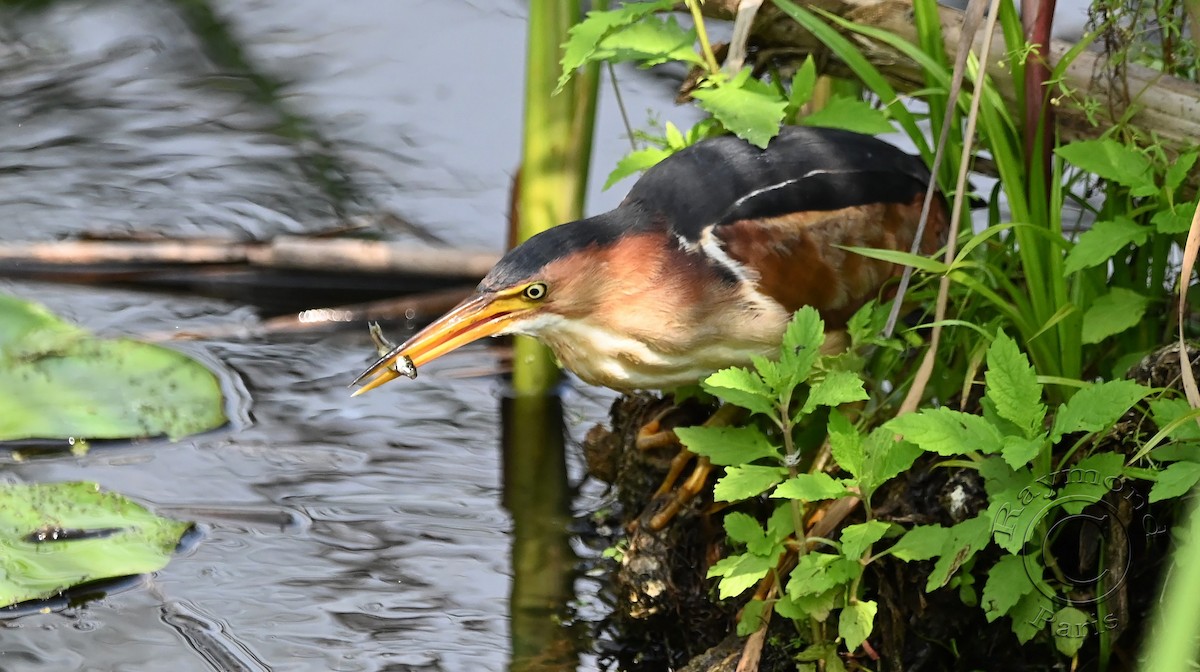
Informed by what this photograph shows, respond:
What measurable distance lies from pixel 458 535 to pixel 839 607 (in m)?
1.13

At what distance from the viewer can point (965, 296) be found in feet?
9.16

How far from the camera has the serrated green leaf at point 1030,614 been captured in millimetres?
2422

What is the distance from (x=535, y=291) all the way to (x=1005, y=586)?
986 mm

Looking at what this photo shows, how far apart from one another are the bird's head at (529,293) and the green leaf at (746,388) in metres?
0.36

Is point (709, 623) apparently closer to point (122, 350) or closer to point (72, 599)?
point (72, 599)

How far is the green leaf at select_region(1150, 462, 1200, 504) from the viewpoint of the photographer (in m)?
2.13

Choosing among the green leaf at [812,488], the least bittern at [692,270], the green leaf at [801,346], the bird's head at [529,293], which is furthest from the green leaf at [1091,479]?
the bird's head at [529,293]

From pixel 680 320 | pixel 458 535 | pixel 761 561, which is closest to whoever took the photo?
pixel 761 561

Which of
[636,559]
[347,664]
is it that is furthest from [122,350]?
[636,559]

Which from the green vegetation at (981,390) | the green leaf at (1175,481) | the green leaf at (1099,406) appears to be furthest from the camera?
the green vegetation at (981,390)

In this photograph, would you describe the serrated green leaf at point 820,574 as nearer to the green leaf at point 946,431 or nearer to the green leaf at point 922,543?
the green leaf at point 922,543

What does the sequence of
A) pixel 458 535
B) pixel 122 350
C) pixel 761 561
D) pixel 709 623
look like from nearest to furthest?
pixel 761 561, pixel 709 623, pixel 458 535, pixel 122 350

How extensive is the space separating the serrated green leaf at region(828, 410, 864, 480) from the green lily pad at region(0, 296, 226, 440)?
1.88m

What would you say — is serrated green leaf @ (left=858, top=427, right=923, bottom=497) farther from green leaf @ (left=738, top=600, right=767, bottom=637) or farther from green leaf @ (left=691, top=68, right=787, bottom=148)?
green leaf @ (left=691, top=68, right=787, bottom=148)
